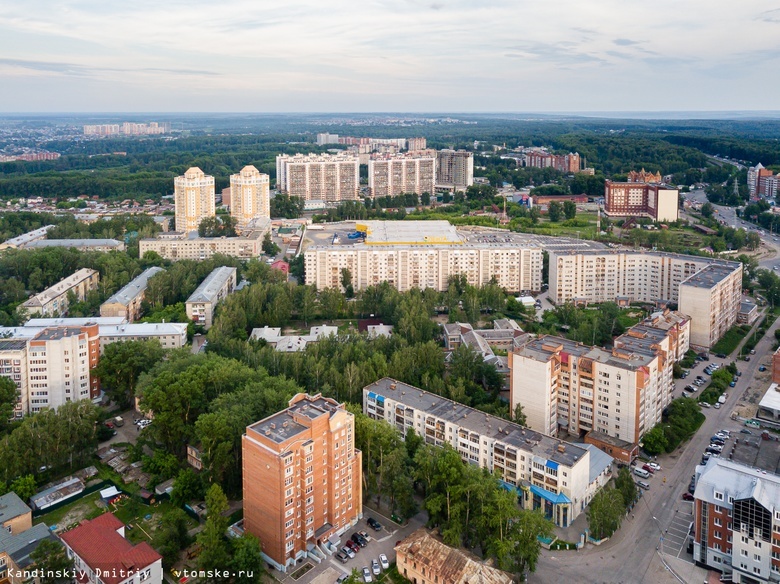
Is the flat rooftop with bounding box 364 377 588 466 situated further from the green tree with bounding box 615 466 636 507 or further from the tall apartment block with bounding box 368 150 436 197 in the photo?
the tall apartment block with bounding box 368 150 436 197

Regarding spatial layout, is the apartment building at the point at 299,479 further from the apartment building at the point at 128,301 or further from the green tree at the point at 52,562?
the apartment building at the point at 128,301

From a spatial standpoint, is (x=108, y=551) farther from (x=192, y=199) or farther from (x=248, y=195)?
(x=248, y=195)

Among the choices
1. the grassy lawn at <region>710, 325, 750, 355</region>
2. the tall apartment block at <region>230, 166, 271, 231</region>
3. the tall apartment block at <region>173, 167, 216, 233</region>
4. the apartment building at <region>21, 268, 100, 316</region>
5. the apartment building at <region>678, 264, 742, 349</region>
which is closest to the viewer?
the apartment building at <region>678, 264, 742, 349</region>

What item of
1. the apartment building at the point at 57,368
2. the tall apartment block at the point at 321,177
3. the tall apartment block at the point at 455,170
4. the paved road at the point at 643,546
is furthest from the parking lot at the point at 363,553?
the tall apartment block at the point at 455,170

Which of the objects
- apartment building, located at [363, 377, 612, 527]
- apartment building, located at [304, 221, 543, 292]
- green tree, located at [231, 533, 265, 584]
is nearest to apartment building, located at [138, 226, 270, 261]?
apartment building, located at [304, 221, 543, 292]

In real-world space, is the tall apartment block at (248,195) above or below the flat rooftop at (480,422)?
above

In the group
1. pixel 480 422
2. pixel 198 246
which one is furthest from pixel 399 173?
pixel 480 422
